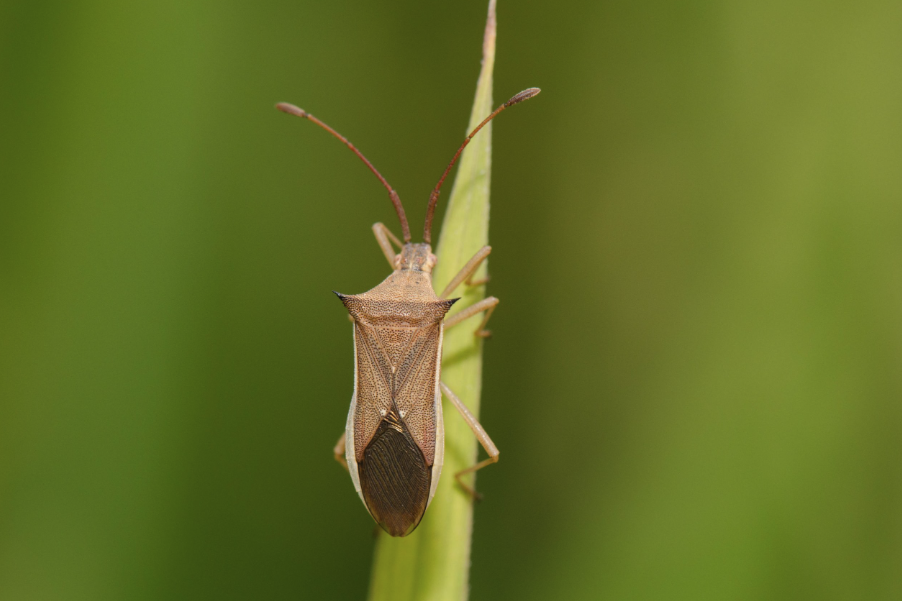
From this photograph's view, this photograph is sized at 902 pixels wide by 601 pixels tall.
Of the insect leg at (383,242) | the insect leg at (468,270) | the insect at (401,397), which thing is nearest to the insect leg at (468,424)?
the insect at (401,397)

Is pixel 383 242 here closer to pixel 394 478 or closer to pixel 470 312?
pixel 470 312

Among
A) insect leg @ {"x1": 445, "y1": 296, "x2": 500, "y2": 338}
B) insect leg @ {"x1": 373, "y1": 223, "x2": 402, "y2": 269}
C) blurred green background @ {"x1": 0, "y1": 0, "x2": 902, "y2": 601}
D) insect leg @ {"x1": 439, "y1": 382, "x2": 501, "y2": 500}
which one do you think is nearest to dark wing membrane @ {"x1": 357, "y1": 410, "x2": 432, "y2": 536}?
insect leg @ {"x1": 439, "y1": 382, "x2": 501, "y2": 500}

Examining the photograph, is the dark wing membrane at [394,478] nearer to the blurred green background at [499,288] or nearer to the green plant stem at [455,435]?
the green plant stem at [455,435]

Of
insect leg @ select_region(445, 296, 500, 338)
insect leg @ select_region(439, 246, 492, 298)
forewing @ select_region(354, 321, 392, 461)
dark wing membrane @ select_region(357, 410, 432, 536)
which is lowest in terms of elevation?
dark wing membrane @ select_region(357, 410, 432, 536)

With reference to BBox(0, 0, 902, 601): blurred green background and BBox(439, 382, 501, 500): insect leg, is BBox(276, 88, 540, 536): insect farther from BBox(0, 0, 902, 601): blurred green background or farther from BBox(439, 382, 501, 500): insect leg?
BBox(0, 0, 902, 601): blurred green background

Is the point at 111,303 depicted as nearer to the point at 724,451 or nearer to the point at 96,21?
the point at 96,21

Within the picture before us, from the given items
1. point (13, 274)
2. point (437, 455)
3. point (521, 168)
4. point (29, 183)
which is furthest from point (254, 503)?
point (521, 168)
